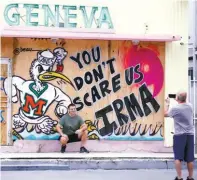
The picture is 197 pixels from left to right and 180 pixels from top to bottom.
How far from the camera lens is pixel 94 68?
12.0 m

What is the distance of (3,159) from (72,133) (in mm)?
1695

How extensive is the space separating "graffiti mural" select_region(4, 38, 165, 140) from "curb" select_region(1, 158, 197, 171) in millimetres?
1306

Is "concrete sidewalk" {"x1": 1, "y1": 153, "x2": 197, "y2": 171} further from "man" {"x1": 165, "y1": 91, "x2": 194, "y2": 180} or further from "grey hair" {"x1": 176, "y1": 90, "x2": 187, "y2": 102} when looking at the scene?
"grey hair" {"x1": 176, "y1": 90, "x2": 187, "y2": 102}

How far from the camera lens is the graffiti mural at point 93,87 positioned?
38.9ft

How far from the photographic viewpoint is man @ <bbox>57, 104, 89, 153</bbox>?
11.6 metres

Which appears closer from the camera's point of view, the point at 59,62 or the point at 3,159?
the point at 3,159

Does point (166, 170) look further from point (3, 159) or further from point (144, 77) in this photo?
point (3, 159)

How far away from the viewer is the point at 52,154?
37.3 ft

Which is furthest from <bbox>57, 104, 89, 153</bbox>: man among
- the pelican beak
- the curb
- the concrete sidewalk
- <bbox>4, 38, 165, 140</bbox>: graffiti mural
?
the curb

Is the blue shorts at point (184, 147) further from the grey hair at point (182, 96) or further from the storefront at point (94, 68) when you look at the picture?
the storefront at point (94, 68)

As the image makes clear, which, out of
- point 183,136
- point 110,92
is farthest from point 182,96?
point 110,92

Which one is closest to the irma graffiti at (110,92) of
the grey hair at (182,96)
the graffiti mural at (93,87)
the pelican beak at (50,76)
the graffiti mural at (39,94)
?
the graffiti mural at (93,87)

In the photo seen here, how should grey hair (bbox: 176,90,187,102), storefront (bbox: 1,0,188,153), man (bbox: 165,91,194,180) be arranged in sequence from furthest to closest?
storefront (bbox: 1,0,188,153) < grey hair (bbox: 176,90,187,102) < man (bbox: 165,91,194,180)

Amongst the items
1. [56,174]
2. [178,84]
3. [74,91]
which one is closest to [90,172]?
[56,174]
